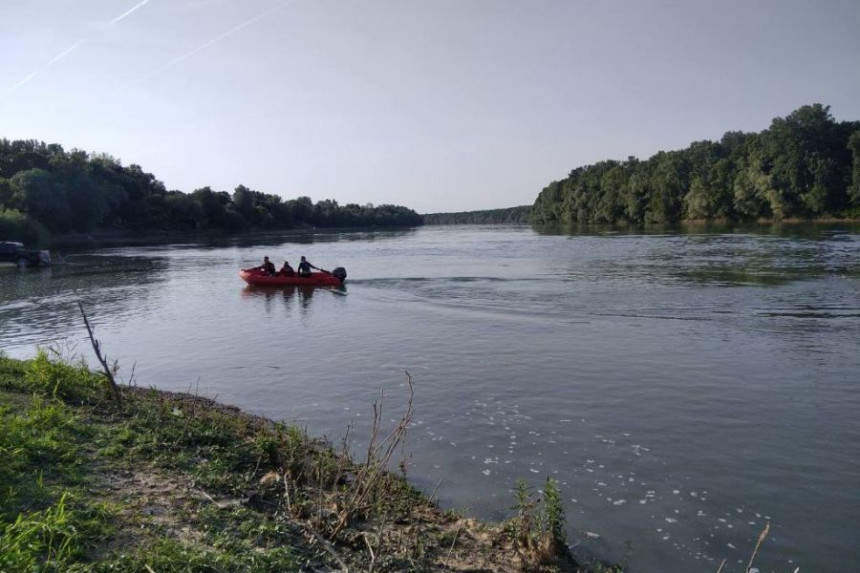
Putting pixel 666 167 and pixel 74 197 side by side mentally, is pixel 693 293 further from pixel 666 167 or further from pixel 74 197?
pixel 666 167

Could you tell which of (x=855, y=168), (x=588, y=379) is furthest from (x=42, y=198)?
(x=855, y=168)

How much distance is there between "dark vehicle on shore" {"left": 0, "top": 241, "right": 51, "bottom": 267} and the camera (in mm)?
48438

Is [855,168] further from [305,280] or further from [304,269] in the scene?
[305,280]

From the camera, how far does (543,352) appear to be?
16.4 m

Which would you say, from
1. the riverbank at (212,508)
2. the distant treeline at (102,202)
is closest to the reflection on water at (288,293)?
the riverbank at (212,508)

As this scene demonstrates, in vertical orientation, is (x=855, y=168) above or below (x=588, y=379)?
above

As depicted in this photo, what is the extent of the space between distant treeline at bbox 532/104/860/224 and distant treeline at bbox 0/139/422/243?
84656mm

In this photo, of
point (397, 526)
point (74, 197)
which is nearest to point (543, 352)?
point (397, 526)

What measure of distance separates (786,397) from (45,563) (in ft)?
42.0

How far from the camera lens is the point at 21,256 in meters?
48.8

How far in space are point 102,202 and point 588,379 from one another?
306 feet

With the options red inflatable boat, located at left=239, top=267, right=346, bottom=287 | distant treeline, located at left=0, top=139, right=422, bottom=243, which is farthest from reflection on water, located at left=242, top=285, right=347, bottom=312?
distant treeline, located at left=0, top=139, right=422, bottom=243

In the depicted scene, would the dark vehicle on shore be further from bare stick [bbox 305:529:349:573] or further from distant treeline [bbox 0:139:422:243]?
bare stick [bbox 305:529:349:573]

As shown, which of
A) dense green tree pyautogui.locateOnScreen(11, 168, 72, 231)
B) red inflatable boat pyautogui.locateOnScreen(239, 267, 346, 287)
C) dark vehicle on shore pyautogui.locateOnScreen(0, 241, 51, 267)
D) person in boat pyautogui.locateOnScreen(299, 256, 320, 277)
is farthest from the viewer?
dense green tree pyautogui.locateOnScreen(11, 168, 72, 231)
